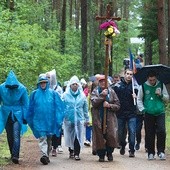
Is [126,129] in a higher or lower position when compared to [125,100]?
lower

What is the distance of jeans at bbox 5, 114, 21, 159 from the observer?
36.9 feet

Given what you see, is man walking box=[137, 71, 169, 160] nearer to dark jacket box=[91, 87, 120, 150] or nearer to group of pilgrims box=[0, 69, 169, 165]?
group of pilgrims box=[0, 69, 169, 165]

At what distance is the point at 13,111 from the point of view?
1133 centimetres

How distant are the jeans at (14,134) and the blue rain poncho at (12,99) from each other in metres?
0.08

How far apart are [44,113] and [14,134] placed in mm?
802

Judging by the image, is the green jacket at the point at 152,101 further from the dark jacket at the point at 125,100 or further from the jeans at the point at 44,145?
the jeans at the point at 44,145

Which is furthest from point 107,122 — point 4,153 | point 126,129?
point 4,153

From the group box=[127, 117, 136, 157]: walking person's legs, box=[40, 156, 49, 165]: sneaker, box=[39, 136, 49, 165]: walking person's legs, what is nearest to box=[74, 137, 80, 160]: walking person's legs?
box=[39, 136, 49, 165]: walking person's legs

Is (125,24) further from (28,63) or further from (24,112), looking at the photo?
(24,112)

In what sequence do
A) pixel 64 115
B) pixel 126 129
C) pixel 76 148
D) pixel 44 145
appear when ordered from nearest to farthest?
pixel 44 145 < pixel 64 115 < pixel 76 148 < pixel 126 129

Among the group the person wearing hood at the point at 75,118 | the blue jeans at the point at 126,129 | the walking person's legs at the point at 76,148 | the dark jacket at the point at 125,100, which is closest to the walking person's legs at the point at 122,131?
the blue jeans at the point at 126,129

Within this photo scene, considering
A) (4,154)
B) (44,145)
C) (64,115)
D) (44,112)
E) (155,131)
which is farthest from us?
(4,154)

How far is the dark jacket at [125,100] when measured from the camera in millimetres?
12969

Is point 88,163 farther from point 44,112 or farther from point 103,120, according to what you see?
point 44,112
